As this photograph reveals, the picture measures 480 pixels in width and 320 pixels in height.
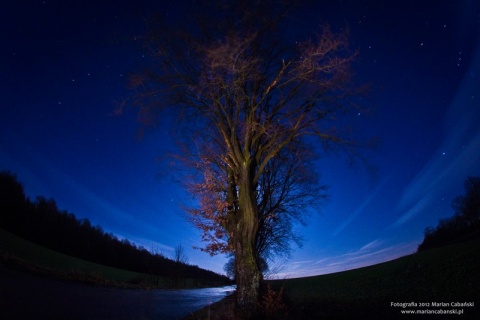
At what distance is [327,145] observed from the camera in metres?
9.03

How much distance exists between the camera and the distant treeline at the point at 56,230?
6056 cm

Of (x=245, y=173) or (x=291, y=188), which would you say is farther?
(x=291, y=188)

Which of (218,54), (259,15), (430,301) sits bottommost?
(430,301)

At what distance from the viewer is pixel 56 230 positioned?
243ft

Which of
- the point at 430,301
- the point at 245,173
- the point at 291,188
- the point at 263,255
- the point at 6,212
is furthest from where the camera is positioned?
the point at 6,212

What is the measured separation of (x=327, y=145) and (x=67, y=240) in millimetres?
90460

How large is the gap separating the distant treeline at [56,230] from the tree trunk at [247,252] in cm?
3885

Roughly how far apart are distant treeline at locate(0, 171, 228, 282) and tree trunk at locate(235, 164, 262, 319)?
1530 inches

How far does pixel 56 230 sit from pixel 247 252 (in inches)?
3474

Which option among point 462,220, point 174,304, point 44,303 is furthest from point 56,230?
point 462,220

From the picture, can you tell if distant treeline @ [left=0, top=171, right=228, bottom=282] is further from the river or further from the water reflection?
the river

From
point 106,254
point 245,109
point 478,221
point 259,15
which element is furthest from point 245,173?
point 106,254

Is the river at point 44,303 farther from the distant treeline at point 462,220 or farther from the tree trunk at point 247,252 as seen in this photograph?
the distant treeline at point 462,220

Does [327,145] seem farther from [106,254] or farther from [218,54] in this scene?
[106,254]
